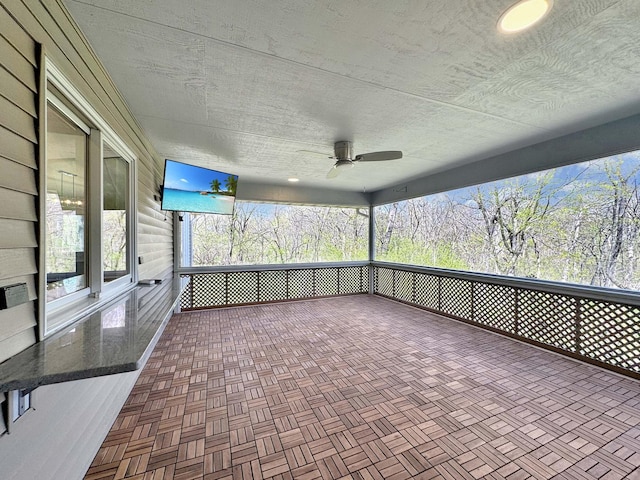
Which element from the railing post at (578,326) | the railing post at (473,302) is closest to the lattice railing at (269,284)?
the railing post at (473,302)

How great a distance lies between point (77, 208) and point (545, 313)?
5.43 metres

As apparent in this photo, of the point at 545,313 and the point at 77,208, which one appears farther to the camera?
the point at 545,313

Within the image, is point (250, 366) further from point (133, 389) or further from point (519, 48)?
point (519, 48)

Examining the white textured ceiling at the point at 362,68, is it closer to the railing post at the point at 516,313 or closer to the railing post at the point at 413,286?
the railing post at the point at 516,313

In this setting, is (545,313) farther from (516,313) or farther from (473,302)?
(473,302)

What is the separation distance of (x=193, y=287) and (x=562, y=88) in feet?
20.2

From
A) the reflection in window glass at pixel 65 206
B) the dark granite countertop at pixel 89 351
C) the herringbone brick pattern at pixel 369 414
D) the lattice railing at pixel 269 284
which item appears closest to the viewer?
the dark granite countertop at pixel 89 351

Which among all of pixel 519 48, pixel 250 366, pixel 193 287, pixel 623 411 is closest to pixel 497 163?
pixel 519 48

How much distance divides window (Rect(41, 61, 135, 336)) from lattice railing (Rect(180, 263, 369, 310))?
117 inches

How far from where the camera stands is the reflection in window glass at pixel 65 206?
1574 millimetres

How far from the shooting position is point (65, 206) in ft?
5.82

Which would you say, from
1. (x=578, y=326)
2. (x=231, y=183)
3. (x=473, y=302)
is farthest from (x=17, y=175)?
(x=473, y=302)

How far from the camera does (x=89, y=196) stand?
205cm

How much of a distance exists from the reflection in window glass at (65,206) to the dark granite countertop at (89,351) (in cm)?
31
